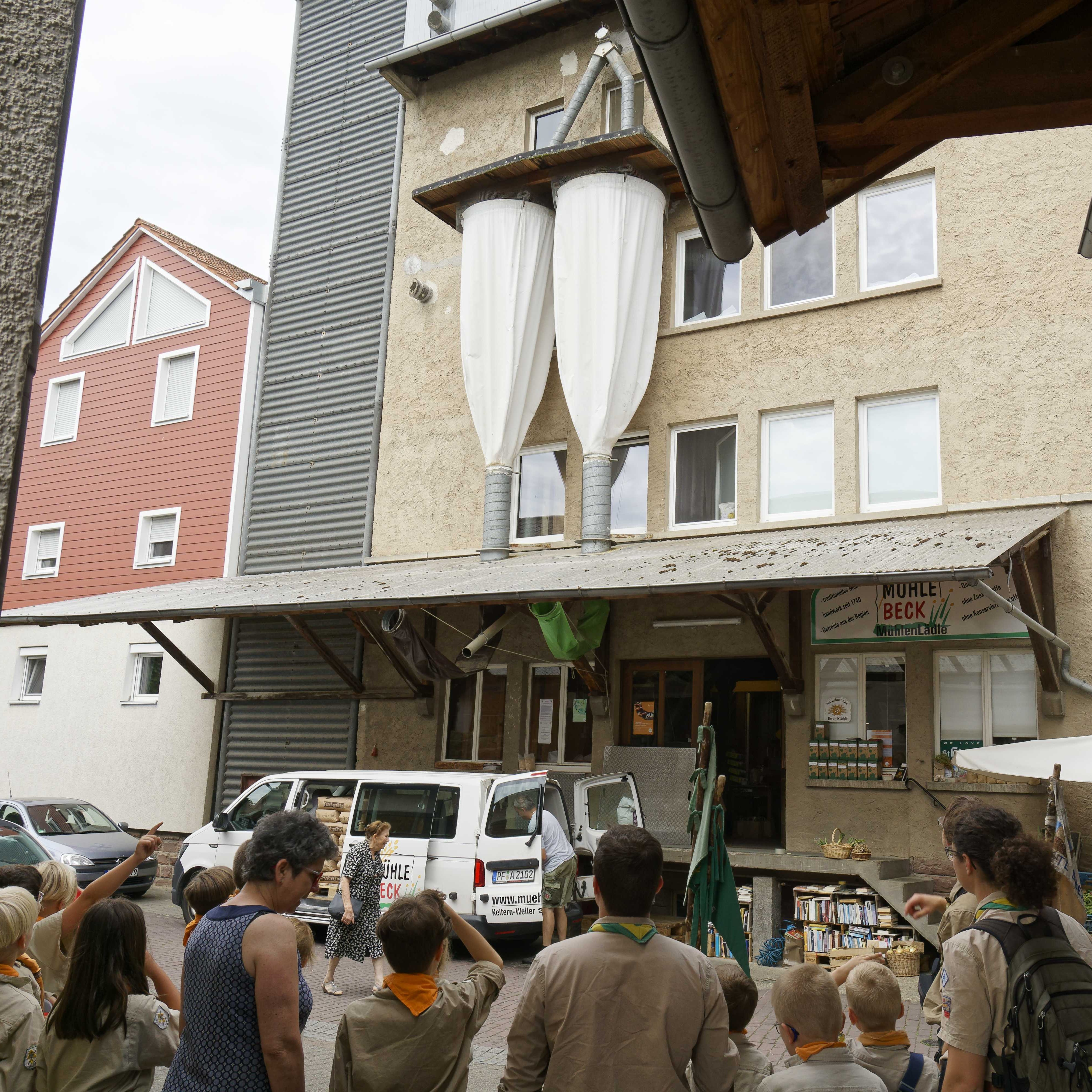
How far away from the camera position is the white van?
1182cm

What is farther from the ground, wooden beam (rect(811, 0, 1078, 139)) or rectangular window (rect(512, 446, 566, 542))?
rectangular window (rect(512, 446, 566, 542))

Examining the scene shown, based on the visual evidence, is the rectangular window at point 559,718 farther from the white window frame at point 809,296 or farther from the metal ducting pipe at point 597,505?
the white window frame at point 809,296

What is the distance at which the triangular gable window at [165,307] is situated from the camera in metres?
22.5

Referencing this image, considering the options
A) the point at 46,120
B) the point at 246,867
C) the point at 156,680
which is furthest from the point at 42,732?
the point at 46,120

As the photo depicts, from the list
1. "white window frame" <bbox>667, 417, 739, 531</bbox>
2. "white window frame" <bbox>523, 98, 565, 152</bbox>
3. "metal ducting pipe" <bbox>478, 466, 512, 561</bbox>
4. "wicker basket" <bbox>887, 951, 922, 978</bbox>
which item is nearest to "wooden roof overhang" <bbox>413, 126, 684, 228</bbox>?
"white window frame" <bbox>523, 98, 565, 152</bbox>

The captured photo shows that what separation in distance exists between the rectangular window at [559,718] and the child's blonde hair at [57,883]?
11372 millimetres

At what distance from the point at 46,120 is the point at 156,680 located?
20.3 meters

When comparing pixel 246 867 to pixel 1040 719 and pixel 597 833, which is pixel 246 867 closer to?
pixel 597 833

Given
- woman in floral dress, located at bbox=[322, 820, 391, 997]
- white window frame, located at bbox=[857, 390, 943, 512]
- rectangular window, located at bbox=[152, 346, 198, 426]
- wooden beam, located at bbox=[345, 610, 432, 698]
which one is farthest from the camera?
rectangular window, located at bbox=[152, 346, 198, 426]

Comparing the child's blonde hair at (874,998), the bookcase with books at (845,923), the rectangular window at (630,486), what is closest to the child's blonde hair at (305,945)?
the child's blonde hair at (874,998)

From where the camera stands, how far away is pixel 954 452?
13.9 metres

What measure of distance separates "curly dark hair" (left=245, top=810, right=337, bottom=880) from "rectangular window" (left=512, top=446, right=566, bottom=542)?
524 inches

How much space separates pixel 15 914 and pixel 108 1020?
1.54 ft

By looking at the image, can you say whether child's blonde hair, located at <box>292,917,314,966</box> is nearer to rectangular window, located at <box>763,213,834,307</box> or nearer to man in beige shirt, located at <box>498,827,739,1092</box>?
man in beige shirt, located at <box>498,827,739,1092</box>
